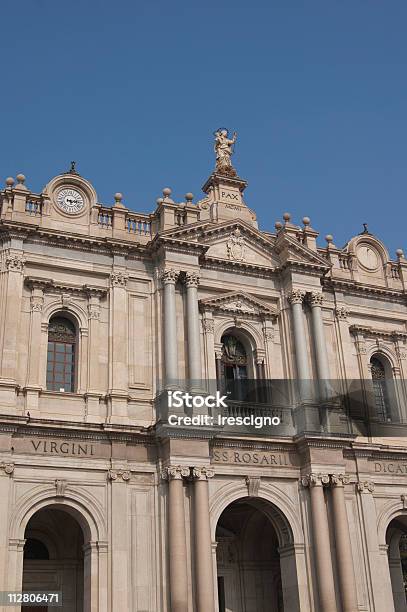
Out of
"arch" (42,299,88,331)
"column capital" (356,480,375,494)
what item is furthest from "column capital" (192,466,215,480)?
"column capital" (356,480,375,494)

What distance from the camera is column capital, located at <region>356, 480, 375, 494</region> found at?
27.0 m

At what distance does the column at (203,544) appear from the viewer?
22.3m

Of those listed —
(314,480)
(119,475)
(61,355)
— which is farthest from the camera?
(314,480)

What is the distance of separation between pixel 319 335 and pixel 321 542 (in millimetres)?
7135

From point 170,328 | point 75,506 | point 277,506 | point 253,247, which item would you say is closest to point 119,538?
point 75,506

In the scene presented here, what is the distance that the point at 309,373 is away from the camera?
27.5 metres

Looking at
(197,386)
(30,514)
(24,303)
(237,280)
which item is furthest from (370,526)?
(24,303)

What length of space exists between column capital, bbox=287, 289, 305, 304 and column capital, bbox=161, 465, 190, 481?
25.5 ft

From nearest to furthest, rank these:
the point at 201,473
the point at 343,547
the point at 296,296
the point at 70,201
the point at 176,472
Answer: the point at 176,472 < the point at 201,473 < the point at 343,547 < the point at 70,201 < the point at 296,296

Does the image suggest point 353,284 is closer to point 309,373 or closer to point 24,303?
point 309,373

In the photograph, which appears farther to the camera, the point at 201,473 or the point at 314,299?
the point at 314,299

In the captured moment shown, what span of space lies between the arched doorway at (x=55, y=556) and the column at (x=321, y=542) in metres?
7.25

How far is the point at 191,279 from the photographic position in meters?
26.7

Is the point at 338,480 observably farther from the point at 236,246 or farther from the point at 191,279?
the point at 236,246
